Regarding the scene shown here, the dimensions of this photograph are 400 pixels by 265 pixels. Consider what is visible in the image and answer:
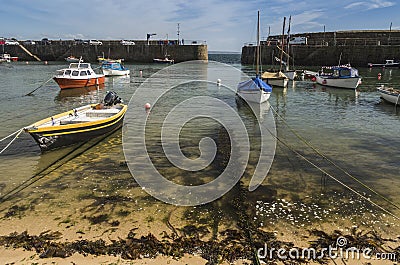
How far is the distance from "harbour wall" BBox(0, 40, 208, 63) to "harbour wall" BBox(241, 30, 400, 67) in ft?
58.9

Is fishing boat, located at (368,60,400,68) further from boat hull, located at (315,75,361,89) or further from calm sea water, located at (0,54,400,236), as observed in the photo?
calm sea water, located at (0,54,400,236)

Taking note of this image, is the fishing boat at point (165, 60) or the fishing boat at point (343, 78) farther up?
the fishing boat at point (165, 60)

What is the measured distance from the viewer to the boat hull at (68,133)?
34.5 feet

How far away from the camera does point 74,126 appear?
1145cm

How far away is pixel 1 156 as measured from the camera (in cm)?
1067

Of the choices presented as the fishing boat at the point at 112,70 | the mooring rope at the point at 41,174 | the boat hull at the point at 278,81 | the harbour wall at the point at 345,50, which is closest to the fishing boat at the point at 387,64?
the harbour wall at the point at 345,50

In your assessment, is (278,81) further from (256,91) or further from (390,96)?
(390,96)

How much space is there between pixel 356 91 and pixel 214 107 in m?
17.2

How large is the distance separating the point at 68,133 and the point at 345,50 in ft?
215

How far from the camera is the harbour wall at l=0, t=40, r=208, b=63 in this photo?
8131 centimetres

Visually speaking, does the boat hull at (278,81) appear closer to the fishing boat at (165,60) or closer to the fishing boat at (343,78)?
the fishing boat at (343,78)

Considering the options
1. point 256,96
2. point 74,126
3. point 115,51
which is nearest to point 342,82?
point 256,96

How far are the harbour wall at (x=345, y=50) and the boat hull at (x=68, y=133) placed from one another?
56.4 meters

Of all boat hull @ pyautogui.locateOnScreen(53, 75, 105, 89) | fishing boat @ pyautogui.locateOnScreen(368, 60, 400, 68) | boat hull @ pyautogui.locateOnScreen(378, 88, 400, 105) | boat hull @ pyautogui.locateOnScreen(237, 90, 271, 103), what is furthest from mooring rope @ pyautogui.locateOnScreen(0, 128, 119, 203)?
fishing boat @ pyautogui.locateOnScreen(368, 60, 400, 68)
